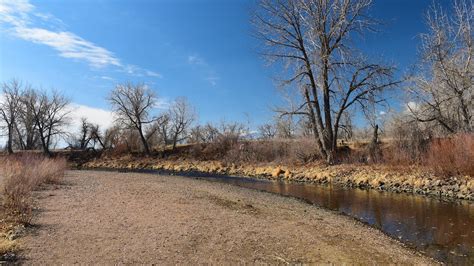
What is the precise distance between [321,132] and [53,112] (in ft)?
160

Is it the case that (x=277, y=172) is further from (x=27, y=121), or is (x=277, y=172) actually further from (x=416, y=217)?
(x=27, y=121)

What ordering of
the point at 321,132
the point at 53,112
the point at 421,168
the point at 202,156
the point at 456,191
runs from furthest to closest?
the point at 53,112, the point at 202,156, the point at 321,132, the point at 421,168, the point at 456,191

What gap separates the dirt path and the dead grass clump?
→ 8277mm

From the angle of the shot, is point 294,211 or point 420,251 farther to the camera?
point 294,211

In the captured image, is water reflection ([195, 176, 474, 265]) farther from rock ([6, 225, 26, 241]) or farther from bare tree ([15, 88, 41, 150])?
bare tree ([15, 88, 41, 150])

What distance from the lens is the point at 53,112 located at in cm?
5850

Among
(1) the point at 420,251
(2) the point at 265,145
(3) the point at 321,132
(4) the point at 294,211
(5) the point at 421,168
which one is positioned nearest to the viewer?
(1) the point at 420,251

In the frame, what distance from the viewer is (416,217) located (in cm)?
1140

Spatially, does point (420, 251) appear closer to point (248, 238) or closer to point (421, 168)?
point (248, 238)

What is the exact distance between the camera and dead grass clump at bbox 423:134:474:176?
52.5ft

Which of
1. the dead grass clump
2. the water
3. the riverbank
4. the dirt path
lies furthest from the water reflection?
the dead grass clump

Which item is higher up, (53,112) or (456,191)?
(53,112)

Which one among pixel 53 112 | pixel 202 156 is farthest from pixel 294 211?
pixel 53 112

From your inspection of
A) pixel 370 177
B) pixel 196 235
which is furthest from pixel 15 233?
pixel 370 177
